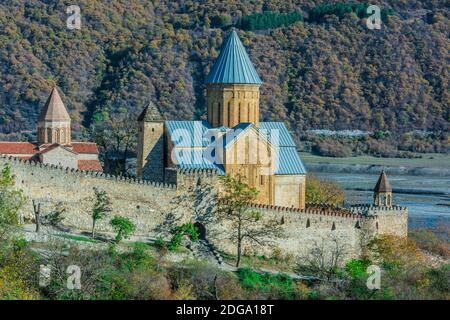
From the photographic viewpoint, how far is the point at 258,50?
8525 cm

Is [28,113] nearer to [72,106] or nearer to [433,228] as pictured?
[72,106]

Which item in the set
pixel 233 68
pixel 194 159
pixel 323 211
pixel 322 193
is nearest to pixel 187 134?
pixel 194 159

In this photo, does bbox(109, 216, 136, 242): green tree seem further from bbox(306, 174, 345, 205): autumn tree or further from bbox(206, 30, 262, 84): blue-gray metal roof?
bbox(306, 174, 345, 205): autumn tree

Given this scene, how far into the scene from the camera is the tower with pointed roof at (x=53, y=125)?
47531 mm

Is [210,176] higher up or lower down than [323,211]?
higher up

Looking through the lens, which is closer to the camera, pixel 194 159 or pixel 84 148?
pixel 194 159

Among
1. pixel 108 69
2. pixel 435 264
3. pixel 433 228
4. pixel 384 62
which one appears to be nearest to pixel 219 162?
pixel 435 264

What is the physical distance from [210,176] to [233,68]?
553cm

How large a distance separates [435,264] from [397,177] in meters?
30.5

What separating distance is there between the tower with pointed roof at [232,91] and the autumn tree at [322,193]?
Answer: 17.1 ft

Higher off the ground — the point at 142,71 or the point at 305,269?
the point at 142,71

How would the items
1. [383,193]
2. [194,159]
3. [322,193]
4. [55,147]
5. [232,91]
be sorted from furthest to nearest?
[322,193], [55,147], [383,193], [232,91], [194,159]

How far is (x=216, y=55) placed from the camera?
3342 inches

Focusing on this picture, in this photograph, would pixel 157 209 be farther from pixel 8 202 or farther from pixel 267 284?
pixel 8 202
